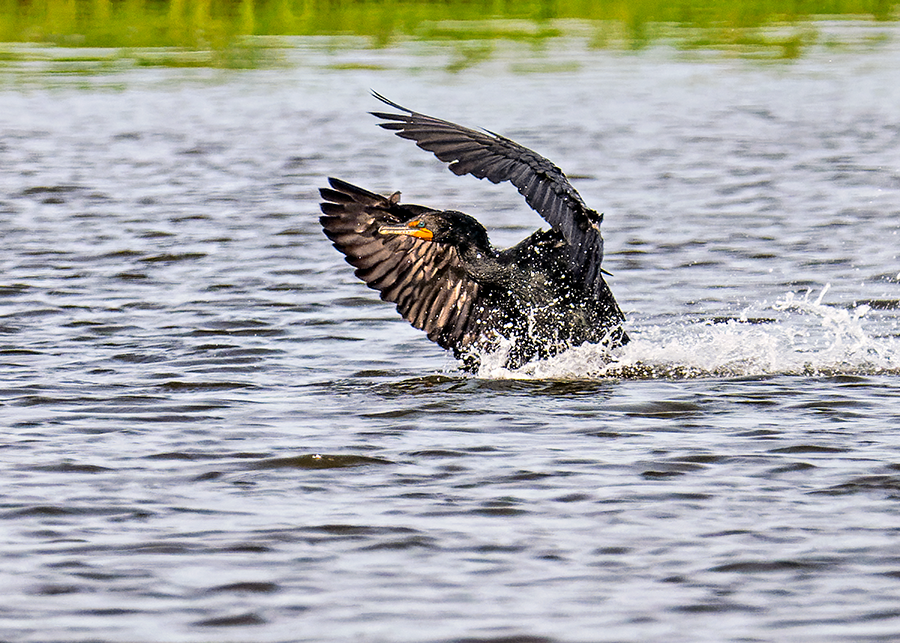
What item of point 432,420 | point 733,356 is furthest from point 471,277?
point 733,356

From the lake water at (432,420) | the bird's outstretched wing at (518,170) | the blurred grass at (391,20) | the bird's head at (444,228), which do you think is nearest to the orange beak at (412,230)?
the bird's head at (444,228)

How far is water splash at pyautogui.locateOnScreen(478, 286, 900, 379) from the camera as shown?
7.08 metres

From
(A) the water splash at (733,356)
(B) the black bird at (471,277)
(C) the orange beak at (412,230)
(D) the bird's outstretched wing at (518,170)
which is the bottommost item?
(A) the water splash at (733,356)

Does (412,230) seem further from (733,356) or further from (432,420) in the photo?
(733,356)

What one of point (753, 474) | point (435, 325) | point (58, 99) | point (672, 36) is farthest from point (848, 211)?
point (672, 36)

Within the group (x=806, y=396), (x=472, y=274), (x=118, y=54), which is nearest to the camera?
(x=806, y=396)

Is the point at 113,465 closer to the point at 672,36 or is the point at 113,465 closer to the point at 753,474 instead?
the point at 753,474

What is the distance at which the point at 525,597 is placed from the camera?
4.24 metres

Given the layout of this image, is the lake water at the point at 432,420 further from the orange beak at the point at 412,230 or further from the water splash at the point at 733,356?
the orange beak at the point at 412,230

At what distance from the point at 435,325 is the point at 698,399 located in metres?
1.37

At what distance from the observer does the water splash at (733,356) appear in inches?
279

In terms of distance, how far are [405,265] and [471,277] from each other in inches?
15.0

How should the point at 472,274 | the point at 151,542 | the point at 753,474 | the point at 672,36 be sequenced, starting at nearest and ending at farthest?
the point at 151,542 < the point at 753,474 < the point at 472,274 < the point at 672,36

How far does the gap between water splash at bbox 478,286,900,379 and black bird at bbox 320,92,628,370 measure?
0.29 feet
